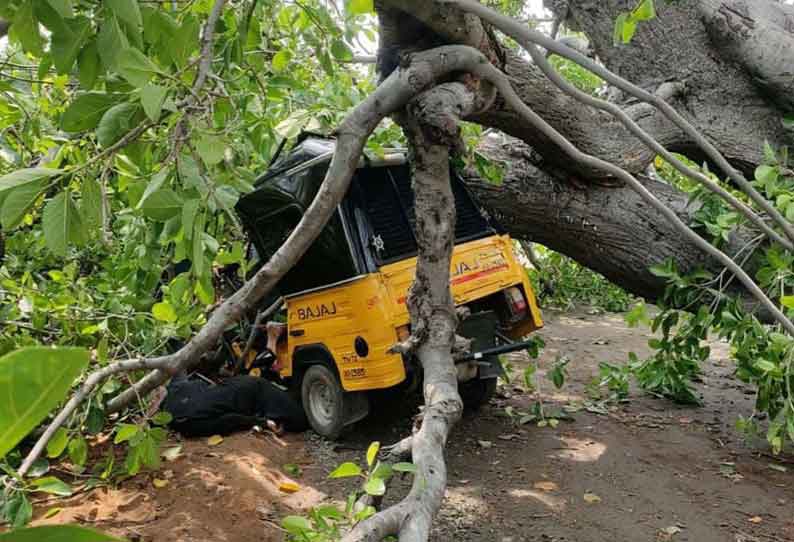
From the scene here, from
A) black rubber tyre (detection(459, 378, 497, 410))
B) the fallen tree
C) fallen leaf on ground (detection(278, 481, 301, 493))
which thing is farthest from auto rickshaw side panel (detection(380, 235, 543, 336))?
fallen leaf on ground (detection(278, 481, 301, 493))

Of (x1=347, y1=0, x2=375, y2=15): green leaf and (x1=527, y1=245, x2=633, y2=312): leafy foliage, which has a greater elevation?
(x1=347, y1=0, x2=375, y2=15): green leaf

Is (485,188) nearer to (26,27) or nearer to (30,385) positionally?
(26,27)

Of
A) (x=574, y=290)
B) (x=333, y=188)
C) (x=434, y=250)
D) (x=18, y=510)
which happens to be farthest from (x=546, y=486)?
(x=574, y=290)

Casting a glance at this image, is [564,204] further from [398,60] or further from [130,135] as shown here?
[130,135]

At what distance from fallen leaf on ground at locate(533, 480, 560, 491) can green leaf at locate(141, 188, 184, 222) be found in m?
3.37

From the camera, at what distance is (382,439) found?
16.8 ft

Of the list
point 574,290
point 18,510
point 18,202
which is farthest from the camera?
point 574,290

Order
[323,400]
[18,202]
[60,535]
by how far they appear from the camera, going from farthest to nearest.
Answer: [323,400] → [18,202] → [60,535]

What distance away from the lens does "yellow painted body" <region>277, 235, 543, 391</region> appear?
4.47 m

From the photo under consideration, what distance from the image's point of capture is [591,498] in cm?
390

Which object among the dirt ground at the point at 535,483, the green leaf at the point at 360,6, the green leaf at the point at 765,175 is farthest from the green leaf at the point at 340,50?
the dirt ground at the point at 535,483

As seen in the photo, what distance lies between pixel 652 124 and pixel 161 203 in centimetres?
387

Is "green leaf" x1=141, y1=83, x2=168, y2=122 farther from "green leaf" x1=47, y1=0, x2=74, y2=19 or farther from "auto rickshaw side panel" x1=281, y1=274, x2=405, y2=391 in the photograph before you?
"auto rickshaw side panel" x1=281, y1=274, x2=405, y2=391

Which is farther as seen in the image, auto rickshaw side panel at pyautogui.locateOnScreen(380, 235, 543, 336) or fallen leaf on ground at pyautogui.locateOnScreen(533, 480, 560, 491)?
auto rickshaw side panel at pyautogui.locateOnScreen(380, 235, 543, 336)
